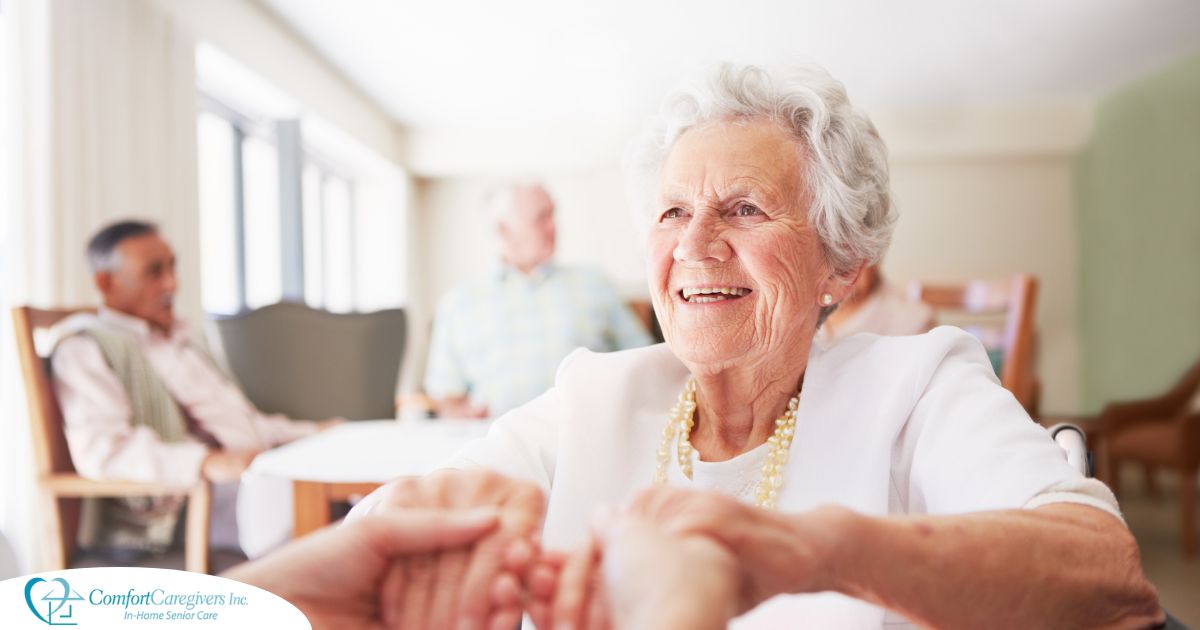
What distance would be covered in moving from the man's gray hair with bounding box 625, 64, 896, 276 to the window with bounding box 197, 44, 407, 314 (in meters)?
1.08

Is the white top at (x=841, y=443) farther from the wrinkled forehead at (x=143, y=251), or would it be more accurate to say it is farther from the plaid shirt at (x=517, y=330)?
the wrinkled forehead at (x=143, y=251)

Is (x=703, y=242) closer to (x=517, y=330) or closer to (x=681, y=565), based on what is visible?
(x=681, y=565)

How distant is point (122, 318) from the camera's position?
4.77ft

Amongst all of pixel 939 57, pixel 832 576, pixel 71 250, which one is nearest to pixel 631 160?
pixel 832 576

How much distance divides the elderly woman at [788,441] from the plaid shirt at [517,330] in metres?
0.17

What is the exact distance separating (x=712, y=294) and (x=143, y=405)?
1.04 metres

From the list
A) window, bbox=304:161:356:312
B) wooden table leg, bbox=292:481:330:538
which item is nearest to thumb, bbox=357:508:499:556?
wooden table leg, bbox=292:481:330:538

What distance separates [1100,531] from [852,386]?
156 millimetres

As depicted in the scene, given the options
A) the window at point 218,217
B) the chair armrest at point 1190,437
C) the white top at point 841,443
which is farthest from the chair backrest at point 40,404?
the chair armrest at point 1190,437

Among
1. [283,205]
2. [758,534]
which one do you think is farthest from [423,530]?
[283,205]

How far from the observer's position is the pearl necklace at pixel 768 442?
0.48 meters

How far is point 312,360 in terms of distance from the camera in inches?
82.7

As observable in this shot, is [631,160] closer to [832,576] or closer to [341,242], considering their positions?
[832,576]

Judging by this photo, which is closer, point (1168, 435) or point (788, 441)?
point (788, 441)
